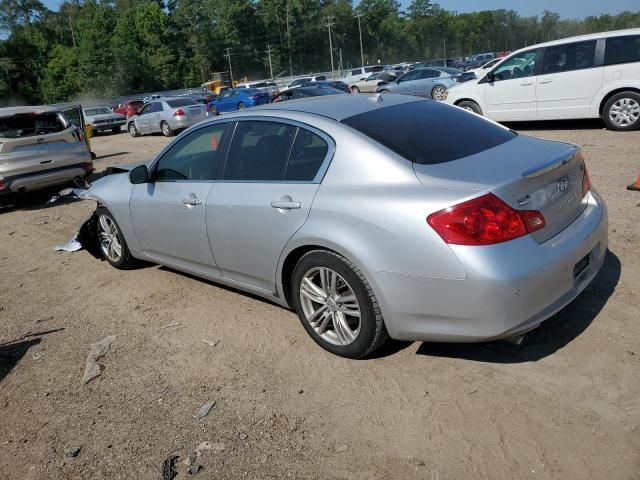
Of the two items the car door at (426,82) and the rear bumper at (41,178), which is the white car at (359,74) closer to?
the car door at (426,82)

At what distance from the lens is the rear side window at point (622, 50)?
989 cm

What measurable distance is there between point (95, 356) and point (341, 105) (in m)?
2.50

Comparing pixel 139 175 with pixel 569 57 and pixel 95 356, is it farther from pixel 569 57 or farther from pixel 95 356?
pixel 569 57

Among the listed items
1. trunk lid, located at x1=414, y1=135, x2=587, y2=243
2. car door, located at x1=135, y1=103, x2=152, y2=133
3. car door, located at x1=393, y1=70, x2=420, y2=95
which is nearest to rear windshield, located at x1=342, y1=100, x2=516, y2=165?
trunk lid, located at x1=414, y1=135, x2=587, y2=243

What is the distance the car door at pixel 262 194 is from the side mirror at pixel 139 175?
93cm

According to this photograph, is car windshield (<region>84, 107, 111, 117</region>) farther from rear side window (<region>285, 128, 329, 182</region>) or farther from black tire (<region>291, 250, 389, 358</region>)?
black tire (<region>291, 250, 389, 358</region>)

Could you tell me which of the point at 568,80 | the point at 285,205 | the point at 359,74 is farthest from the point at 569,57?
the point at 359,74

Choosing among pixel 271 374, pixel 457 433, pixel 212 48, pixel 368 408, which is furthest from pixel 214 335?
pixel 212 48

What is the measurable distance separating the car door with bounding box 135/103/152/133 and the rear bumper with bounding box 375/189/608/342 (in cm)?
2113

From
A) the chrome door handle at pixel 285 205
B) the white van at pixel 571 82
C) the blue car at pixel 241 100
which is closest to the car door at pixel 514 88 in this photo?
the white van at pixel 571 82

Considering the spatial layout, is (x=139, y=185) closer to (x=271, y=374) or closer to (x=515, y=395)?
(x=271, y=374)

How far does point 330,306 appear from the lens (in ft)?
11.3

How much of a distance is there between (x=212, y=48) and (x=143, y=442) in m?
107

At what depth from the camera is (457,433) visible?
2746mm
